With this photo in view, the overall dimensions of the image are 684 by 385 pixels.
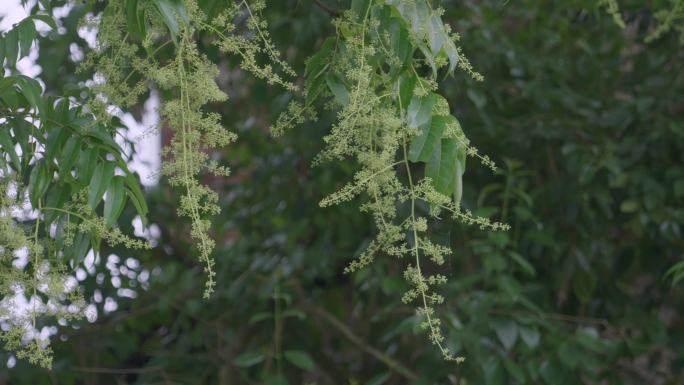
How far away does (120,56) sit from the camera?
1.67 m

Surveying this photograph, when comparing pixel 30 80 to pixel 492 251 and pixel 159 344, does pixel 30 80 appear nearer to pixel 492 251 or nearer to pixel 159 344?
pixel 492 251

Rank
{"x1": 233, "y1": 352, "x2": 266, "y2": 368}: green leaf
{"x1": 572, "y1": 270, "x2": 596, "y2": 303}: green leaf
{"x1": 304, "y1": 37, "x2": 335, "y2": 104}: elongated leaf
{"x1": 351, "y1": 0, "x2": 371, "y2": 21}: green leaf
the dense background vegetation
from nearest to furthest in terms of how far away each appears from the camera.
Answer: {"x1": 351, "y1": 0, "x2": 371, "y2": 21}: green leaf < {"x1": 304, "y1": 37, "x2": 335, "y2": 104}: elongated leaf < {"x1": 233, "y1": 352, "x2": 266, "y2": 368}: green leaf < the dense background vegetation < {"x1": 572, "y1": 270, "x2": 596, "y2": 303}: green leaf

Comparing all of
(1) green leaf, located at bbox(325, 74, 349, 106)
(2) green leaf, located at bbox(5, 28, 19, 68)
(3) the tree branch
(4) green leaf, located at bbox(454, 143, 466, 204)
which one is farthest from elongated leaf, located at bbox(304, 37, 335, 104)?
(3) the tree branch

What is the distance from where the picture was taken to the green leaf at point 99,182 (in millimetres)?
1504

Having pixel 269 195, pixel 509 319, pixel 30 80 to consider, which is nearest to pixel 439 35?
pixel 30 80

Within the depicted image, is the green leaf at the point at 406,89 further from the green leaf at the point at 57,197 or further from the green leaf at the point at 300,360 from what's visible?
the green leaf at the point at 300,360

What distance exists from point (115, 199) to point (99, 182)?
1.6 inches

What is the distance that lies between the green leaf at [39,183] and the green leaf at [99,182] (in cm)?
8

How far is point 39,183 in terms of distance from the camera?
5.01 ft

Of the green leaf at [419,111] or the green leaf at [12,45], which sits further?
the green leaf at [12,45]

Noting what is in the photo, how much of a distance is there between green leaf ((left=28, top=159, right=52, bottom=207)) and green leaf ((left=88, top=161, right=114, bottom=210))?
8 cm

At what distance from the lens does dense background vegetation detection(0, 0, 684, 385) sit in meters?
2.99

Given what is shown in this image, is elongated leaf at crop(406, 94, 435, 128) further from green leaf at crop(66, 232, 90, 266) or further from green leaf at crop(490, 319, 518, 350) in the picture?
green leaf at crop(490, 319, 518, 350)

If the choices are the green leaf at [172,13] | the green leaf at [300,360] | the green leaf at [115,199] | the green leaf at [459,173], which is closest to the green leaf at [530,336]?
the green leaf at [300,360]
